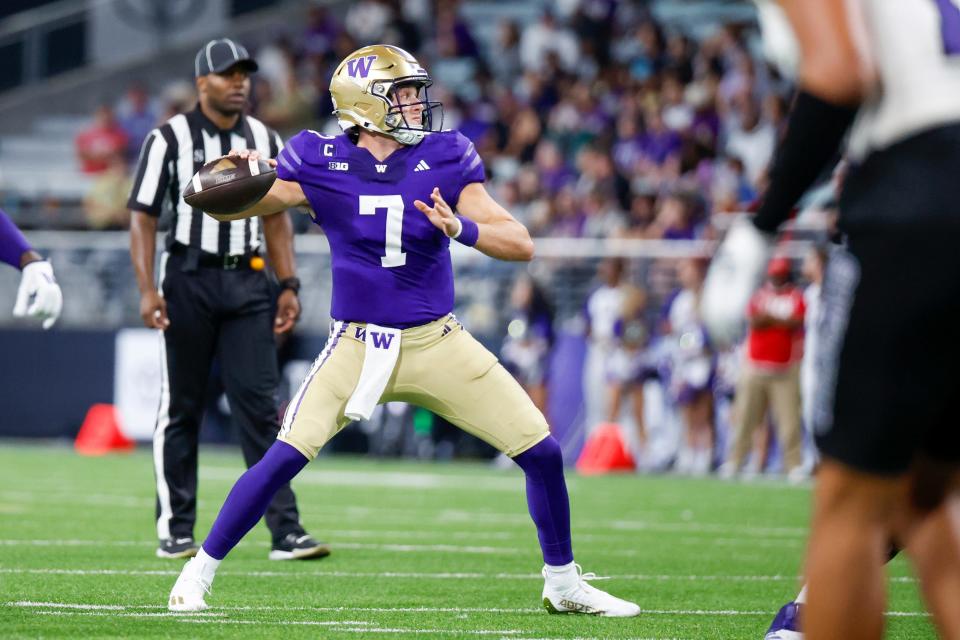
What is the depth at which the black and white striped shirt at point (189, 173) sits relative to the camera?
7191mm

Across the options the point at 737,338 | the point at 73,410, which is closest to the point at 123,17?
the point at 73,410

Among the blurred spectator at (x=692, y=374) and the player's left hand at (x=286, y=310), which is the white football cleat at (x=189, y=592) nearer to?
the player's left hand at (x=286, y=310)

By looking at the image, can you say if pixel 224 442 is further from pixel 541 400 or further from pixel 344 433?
pixel 541 400

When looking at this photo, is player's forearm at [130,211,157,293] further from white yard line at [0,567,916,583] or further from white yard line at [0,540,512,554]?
white yard line at [0,567,916,583]

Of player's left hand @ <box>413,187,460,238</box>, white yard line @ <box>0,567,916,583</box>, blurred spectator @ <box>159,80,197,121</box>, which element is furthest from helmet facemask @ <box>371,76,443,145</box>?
blurred spectator @ <box>159,80,197,121</box>

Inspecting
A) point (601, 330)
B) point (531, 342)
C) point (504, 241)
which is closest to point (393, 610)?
point (504, 241)

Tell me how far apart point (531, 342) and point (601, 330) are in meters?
0.65

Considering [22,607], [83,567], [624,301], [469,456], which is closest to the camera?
[22,607]

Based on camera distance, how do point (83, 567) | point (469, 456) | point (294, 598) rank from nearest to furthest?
point (294, 598) → point (83, 567) → point (469, 456)

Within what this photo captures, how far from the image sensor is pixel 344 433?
51.0 feet

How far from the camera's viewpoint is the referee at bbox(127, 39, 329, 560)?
7125mm

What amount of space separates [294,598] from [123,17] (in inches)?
651

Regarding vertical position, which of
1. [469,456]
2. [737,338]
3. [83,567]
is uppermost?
[737,338]

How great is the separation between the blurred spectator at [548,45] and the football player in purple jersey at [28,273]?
1278 cm
